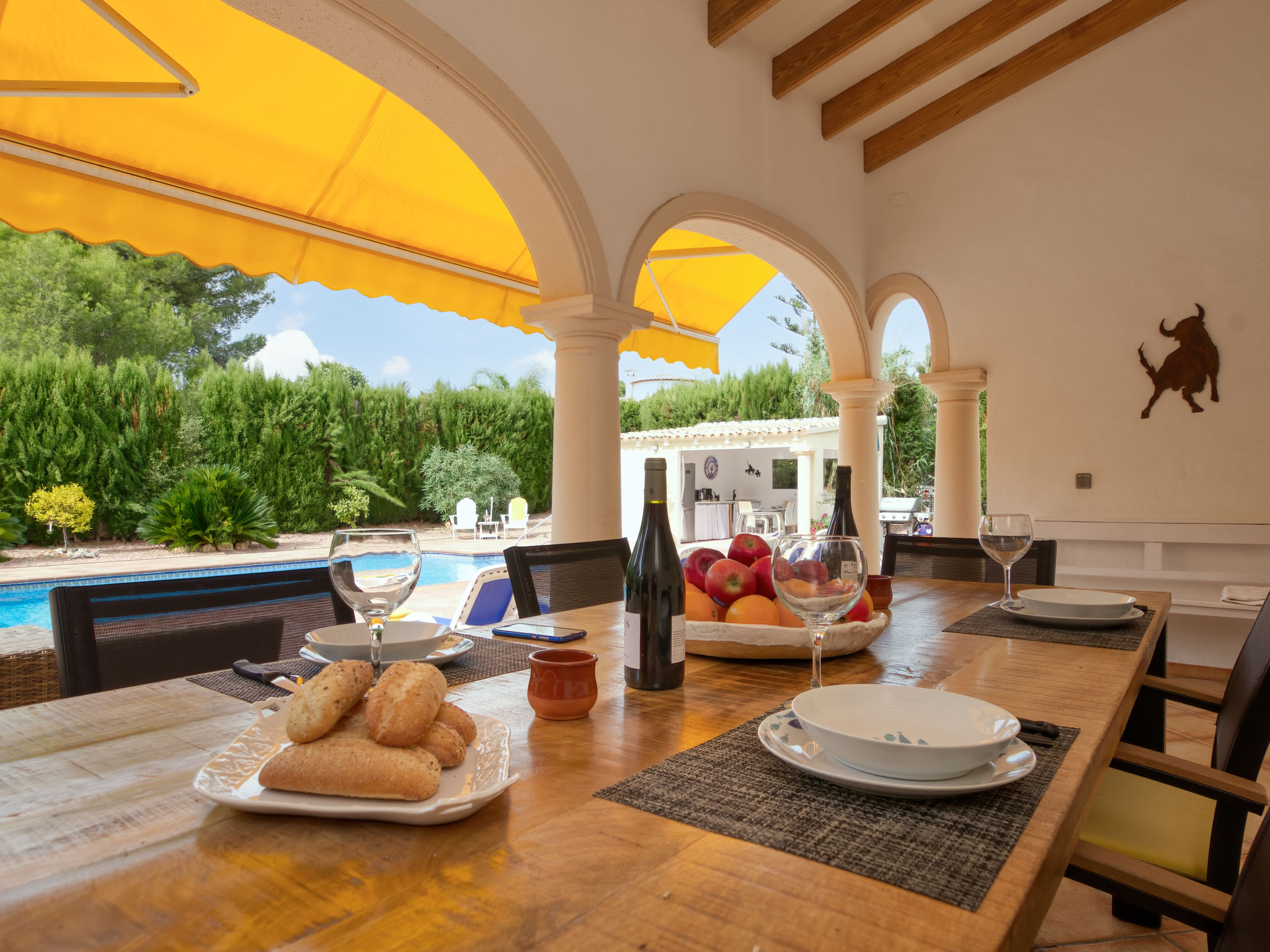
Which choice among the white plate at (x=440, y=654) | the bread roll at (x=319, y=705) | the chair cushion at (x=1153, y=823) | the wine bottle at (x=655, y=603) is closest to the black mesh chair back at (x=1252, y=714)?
the chair cushion at (x=1153, y=823)

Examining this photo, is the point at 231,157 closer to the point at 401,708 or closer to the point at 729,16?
the point at 729,16

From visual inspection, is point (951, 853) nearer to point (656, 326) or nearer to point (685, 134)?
point (685, 134)

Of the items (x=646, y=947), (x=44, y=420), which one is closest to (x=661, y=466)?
(x=646, y=947)

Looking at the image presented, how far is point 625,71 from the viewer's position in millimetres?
3285

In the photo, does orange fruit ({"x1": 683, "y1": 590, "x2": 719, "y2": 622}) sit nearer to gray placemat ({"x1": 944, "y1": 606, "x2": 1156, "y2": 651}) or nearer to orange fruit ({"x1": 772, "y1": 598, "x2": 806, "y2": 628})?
orange fruit ({"x1": 772, "y1": 598, "x2": 806, "y2": 628})

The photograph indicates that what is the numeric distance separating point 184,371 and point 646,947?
1875 cm

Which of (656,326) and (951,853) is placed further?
(656,326)

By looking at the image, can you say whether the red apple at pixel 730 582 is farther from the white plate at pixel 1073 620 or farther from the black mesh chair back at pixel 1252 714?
the black mesh chair back at pixel 1252 714

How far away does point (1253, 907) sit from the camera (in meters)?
0.72

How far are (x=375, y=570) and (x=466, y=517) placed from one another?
11791mm

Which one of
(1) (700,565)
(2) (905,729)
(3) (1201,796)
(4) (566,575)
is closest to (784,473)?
(4) (566,575)

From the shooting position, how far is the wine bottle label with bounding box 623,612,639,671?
1041 millimetres

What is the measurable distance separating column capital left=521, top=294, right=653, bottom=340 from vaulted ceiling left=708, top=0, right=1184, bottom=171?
5.06ft

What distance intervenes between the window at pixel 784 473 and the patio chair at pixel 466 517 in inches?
293
